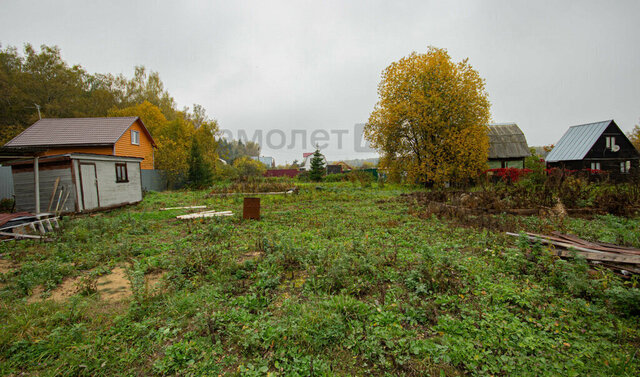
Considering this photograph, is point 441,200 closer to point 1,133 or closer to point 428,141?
point 428,141

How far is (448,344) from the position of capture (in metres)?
2.62

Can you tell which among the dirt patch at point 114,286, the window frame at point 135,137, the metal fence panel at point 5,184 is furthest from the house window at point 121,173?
the dirt patch at point 114,286

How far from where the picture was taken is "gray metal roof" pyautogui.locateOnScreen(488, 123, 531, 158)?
82.4 feet

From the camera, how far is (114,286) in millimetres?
4285

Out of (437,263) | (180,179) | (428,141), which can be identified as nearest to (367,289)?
(437,263)

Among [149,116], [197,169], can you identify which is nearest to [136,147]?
[197,169]

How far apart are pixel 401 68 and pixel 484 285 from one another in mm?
17947

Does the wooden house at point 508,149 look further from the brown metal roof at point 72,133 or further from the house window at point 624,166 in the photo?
the brown metal roof at point 72,133

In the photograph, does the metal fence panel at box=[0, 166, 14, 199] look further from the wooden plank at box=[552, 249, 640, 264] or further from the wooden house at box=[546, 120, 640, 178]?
the wooden house at box=[546, 120, 640, 178]

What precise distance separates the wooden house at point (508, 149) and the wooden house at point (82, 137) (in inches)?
1129

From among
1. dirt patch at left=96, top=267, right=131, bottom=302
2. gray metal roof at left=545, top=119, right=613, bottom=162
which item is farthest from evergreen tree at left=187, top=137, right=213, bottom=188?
gray metal roof at left=545, top=119, right=613, bottom=162

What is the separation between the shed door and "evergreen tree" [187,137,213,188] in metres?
10.3

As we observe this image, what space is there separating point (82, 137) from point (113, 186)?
7.90m

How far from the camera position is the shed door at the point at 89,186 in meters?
11.1
